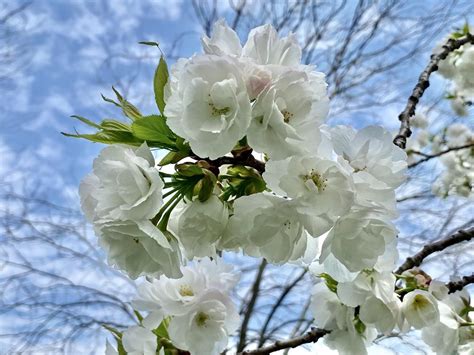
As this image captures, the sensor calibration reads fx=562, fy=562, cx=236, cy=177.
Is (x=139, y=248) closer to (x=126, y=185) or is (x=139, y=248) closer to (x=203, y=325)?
(x=126, y=185)

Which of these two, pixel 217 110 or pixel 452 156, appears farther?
pixel 452 156

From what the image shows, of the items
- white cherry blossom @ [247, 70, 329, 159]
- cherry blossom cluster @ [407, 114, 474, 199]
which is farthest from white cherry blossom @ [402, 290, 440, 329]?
cherry blossom cluster @ [407, 114, 474, 199]

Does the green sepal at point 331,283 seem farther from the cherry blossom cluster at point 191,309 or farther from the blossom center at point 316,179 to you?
the blossom center at point 316,179

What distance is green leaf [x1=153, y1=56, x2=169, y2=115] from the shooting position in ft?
1.48

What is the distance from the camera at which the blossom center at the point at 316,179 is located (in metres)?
0.40

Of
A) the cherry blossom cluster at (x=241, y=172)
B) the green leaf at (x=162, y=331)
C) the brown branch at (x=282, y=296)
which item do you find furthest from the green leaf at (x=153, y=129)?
the brown branch at (x=282, y=296)

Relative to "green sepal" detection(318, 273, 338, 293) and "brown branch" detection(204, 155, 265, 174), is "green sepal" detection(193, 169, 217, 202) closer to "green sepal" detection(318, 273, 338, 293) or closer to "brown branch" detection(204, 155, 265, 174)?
"brown branch" detection(204, 155, 265, 174)

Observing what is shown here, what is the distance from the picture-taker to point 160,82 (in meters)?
0.45

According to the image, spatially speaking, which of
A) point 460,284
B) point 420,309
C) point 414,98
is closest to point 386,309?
point 420,309

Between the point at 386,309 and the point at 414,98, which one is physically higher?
the point at 414,98

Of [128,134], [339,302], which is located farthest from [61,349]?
[128,134]

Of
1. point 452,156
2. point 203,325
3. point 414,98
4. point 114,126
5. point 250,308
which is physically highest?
point 452,156

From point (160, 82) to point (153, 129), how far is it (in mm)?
43

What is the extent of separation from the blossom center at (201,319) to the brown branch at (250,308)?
5.84ft
